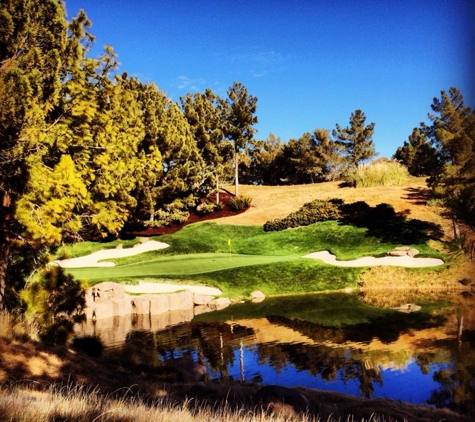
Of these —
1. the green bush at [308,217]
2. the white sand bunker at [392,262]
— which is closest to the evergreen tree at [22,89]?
the white sand bunker at [392,262]

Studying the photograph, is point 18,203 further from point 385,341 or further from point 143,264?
point 143,264

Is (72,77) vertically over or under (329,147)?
under

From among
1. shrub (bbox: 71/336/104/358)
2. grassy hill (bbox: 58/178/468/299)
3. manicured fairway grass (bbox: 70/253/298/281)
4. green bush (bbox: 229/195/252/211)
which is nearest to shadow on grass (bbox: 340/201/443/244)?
grassy hill (bbox: 58/178/468/299)

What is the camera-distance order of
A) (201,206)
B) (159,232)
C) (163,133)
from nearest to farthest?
1. (163,133)
2. (159,232)
3. (201,206)

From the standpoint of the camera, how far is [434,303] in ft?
52.6

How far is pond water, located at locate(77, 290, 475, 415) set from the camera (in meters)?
8.54

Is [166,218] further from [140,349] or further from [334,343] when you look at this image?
[334,343]

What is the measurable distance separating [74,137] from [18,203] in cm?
212

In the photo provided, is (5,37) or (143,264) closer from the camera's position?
(5,37)

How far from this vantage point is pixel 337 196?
3547 cm

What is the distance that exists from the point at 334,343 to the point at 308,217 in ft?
63.7

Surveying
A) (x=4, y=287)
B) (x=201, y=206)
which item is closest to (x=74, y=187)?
(x=4, y=287)

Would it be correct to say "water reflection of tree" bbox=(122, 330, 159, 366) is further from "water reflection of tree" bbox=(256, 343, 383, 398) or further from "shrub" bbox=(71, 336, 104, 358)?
"water reflection of tree" bbox=(256, 343, 383, 398)

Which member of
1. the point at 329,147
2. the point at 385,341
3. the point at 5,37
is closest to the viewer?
the point at 5,37
